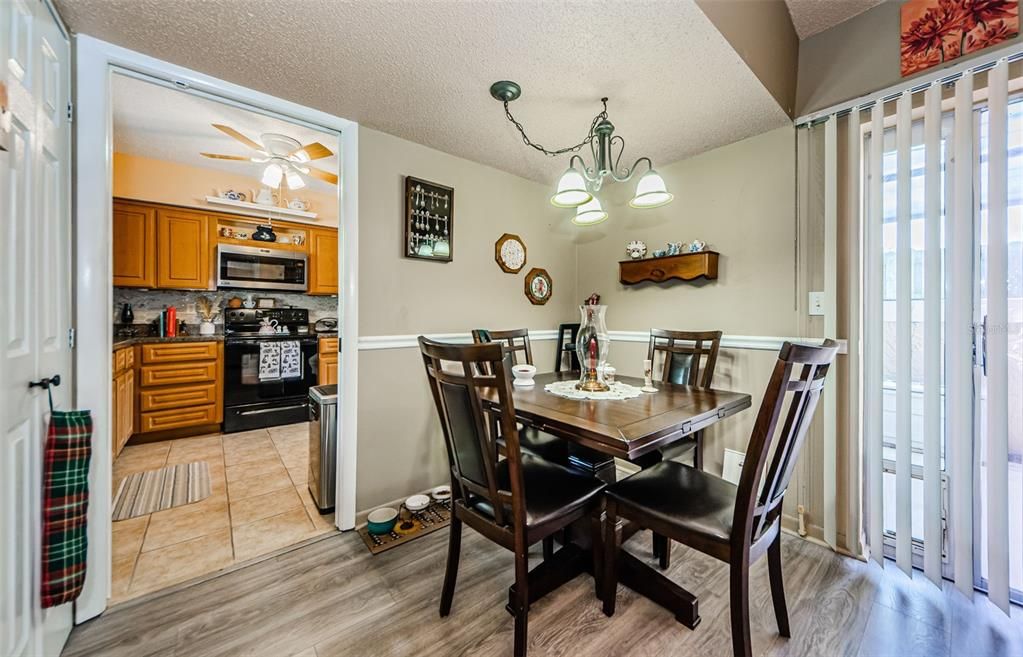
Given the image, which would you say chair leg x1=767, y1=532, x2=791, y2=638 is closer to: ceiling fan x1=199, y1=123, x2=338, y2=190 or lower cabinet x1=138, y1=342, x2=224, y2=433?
ceiling fan x1=199, y1=123, x2=338, y2=190

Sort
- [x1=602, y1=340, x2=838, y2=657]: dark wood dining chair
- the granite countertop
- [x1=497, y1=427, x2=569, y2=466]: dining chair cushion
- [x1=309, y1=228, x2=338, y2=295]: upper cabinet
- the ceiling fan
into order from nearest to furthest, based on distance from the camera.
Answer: [x1=602, y1=340, x2=838, y2=657]: dark wood dining chair < [x1=497, y1=427, x2=569, y2=466]: dining chair cushion < the ceiling fan < the granite countertop < [x1=309, y1=228, x2=338, y2=295]: upper cabinet

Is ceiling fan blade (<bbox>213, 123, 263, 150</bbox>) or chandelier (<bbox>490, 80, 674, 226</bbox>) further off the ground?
ceiling fan blade (<bbox>213, 123, 263, 150</bbox>)

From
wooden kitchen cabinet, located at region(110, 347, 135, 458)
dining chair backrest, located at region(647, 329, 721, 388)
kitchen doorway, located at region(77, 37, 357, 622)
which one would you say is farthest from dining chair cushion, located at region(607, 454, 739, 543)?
wooden kitchen cabinet, located at region(110, 347, 135, 458)

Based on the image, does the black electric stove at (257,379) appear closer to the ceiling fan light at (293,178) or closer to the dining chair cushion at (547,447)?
the ceiling fan light at (293,178)

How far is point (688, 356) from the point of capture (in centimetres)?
222

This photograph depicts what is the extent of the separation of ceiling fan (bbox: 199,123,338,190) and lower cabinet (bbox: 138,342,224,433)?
1.73 meters

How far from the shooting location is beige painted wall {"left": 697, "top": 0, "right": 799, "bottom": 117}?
148cm

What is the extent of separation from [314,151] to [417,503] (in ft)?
→ 9.21

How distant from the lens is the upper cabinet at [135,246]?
333 centimetres

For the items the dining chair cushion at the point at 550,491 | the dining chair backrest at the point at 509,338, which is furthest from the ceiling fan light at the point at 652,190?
the dining chair cushion at the point at 550,491

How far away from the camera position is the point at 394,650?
129 centimetres

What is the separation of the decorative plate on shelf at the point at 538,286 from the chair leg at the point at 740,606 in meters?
2.17

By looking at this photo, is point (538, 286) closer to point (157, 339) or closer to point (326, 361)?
point (326, 361)

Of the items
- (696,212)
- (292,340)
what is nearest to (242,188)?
(292,340)
